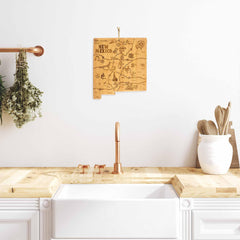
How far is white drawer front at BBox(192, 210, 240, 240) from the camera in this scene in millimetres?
1347

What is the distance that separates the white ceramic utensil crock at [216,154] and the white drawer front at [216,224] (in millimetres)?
294

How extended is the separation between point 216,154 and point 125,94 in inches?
25.1

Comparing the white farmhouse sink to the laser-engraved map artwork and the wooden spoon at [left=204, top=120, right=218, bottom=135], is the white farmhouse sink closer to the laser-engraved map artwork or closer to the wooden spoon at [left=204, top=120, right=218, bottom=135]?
the wooden spoon at [left=204, top=120, right=218, bottom=135]

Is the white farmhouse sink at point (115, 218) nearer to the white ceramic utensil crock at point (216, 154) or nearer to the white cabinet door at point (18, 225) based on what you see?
the white cabinet door at point (18, 225)

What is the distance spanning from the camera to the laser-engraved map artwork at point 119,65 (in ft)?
6.10

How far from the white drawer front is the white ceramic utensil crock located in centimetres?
29

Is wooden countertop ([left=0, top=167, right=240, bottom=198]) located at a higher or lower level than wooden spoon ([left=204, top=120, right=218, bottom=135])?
lower

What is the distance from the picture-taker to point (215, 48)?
1858mm

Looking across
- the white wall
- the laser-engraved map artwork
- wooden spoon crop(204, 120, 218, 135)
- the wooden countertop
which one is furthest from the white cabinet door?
wooden spoon crop(204, 120, 218, 135)

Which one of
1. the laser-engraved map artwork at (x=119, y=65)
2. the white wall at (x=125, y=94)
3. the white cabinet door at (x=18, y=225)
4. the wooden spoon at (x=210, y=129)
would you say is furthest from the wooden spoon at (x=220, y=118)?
the white cabinet door at (x=18, y=225)

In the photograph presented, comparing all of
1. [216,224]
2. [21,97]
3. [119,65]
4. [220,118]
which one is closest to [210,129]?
[220,118]

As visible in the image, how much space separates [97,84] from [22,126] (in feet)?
1.71

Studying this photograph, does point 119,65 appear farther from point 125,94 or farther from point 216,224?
point 216,224

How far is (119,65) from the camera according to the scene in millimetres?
1869
